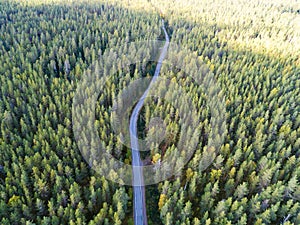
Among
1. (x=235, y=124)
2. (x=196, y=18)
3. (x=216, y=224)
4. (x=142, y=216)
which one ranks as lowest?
(x=142, y=216)

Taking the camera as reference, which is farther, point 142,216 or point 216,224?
point 142,216

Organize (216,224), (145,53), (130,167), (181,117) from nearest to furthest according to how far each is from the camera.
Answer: (216,224)
(130,167)
(181,117)
(145,53)

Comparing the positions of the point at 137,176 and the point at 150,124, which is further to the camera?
the point at 150,124

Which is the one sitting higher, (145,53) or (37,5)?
(37,5)

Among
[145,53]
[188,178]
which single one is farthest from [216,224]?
[145,53]

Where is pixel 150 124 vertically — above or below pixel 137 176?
above

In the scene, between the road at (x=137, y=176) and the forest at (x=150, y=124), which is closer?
the forest at (x=150, y=124)

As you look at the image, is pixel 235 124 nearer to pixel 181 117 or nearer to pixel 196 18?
pixel 181 117

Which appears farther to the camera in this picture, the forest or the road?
the road
